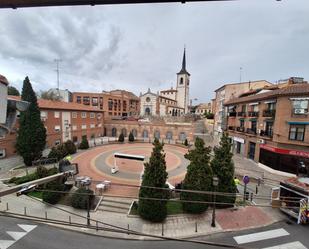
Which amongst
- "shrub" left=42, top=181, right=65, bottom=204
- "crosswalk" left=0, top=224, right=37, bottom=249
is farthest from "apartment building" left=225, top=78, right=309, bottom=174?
"crosswalk" left=0, top=224, right=37, bottom=249

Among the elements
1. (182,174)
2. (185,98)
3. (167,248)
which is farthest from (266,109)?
(185,98)

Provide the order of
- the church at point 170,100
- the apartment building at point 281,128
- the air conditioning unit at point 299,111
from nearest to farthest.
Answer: the air conditioning unit at point 299,111 → the apartment building at point 281,128 → the church at point 170,100

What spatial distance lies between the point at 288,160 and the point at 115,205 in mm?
19071

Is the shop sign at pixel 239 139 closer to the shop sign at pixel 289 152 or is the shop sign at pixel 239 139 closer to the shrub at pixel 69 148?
the shop sign at pixel 289 152

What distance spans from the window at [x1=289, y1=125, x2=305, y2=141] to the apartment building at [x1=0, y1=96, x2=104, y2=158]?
33919 mm

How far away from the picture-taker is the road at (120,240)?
28.5 feet

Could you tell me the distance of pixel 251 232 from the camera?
32.3 ft

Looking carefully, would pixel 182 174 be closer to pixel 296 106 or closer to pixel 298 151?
pixel 298 151

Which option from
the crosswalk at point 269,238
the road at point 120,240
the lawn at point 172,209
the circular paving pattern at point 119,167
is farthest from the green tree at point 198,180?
the circular paving pattern at point 119,167

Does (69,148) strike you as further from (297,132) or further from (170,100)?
(170,100)

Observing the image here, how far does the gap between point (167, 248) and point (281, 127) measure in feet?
59.0

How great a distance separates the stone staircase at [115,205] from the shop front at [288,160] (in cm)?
1740

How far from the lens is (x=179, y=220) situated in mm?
10953

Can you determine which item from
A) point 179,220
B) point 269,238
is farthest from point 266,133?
point 179,220
